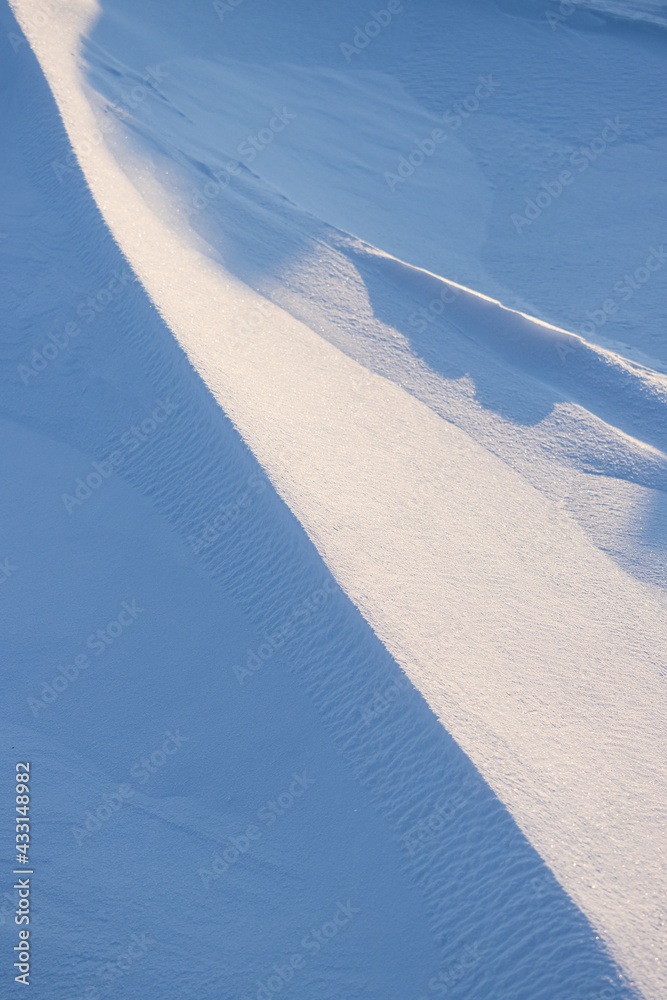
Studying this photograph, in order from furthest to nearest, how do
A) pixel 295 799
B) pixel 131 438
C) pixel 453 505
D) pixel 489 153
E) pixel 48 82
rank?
1. pixel 489 153
2. pixel 48 82
3. pixel 131 438
4. pixel 453 505
5. pixel 295 799

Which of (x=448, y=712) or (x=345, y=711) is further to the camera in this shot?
(x=345, y=711)

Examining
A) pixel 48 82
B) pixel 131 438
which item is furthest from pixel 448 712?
pixel 48 82

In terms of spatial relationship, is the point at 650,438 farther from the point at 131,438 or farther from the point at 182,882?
the point at 182,882

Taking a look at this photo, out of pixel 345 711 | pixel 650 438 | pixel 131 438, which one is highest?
pixel 650 438

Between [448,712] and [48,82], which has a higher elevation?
→ [448,712]

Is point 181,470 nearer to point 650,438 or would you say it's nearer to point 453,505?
point 453,505

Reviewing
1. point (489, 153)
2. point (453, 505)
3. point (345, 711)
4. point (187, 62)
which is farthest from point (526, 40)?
point (345, 711)

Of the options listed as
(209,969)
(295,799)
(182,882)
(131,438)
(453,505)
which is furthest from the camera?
(131,438)
